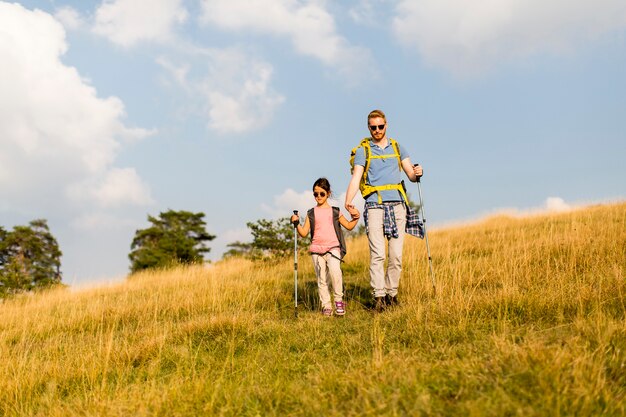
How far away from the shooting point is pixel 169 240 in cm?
3189

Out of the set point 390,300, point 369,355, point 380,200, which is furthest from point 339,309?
point 369,355

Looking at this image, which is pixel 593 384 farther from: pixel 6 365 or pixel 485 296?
pixel 6 365

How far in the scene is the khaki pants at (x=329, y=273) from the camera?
699 centimetres

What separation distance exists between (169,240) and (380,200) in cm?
2742

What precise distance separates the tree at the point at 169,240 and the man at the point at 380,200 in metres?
22.8

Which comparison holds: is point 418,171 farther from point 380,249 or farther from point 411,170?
point 380,249

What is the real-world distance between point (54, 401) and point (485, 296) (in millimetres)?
4763

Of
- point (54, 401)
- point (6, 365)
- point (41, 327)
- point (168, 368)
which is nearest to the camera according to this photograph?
point (54, 401)

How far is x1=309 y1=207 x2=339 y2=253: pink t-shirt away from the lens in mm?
7035

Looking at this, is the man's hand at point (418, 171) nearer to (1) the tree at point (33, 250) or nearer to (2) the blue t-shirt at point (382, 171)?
(2) the blue t-shirt at point (382, 171)

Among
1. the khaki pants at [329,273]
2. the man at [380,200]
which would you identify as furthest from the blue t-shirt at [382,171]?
the khaki pants at [329,273]

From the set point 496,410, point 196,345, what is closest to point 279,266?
point 196,345

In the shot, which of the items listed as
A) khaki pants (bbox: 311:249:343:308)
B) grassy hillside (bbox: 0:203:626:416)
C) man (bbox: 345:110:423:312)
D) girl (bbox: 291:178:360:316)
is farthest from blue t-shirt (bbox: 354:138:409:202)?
grassy hillside (bbox: 0:203:626:416)

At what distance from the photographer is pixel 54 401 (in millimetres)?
4484
